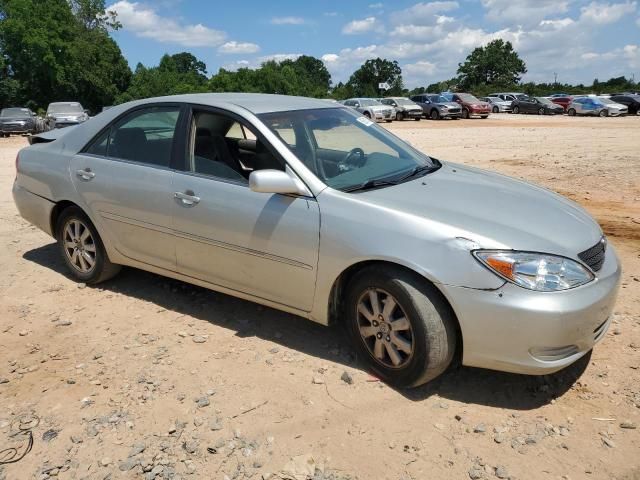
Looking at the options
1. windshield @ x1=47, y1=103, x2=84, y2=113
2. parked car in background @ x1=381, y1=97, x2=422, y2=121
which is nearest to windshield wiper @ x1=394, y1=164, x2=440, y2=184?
windshield @ x1=47, y1=103, x2=84, y2=113

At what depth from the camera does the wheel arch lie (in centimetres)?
309

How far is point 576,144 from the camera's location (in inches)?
647

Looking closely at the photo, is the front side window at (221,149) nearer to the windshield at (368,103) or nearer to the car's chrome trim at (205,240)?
the car's chrome trim at (205,240)

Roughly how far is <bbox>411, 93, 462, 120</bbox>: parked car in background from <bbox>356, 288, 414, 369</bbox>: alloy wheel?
1318 inches

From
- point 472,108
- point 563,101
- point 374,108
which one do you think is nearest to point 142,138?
point 374,108

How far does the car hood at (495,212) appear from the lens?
3043 millimetres

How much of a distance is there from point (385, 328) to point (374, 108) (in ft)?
100

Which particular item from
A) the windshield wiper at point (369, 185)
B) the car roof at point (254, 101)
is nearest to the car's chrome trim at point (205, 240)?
the windshield wiper at point (369, 185)

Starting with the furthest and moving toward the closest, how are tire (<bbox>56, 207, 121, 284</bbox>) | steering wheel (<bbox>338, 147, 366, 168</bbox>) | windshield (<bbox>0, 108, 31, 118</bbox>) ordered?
1. windshield (<bbox>0, 108, 31, 118</bbox>)
2. tire (<bbox>56, 207, 121, 284</bbox>)
3. steering wheel (<bbox>338, 147, 366, 168</bbox>)

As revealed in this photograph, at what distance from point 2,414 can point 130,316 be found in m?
1.31

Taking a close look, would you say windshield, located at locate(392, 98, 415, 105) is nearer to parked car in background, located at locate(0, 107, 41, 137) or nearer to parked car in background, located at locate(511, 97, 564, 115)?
parked car in background, located at locate(511, 97, 564, 115)

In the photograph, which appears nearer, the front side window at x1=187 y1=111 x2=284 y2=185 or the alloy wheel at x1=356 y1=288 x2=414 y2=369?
the alloy wheel at x1=356 y1=288 x2=414 y2=369

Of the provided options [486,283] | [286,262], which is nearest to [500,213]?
[486,283]

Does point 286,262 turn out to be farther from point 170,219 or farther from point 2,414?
point 2,414
